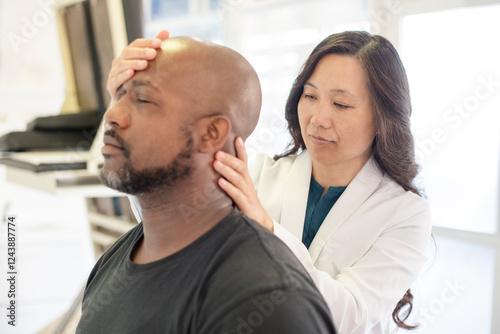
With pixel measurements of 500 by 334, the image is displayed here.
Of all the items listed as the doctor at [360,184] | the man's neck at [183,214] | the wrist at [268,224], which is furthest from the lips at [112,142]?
the doctor at [360,184]

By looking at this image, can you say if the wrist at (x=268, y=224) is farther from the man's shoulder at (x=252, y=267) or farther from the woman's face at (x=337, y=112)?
the woman's face at (x=337, y=112)

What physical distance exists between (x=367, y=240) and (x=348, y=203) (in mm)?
126

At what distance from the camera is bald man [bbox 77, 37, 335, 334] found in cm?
78

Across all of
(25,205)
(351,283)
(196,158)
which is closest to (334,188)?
(351,283)

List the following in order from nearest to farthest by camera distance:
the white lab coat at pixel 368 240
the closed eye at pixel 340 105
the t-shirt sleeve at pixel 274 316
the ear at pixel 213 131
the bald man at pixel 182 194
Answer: the t-shirt sleeve at pixel 274 316 → the bald man at pixel 182 194 → the ear at pixel 213 131 → the white lab coat at pixel 368 240 → the closed eye at pixel 340 105

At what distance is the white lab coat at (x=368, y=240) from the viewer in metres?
1.20

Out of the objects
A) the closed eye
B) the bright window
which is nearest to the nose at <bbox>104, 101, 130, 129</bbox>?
the closed eye

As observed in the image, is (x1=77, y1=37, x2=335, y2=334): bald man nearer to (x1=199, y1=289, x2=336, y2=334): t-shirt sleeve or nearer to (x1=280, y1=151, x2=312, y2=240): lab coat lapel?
(x1=199, y1=289, x2=336, y2=334): t-shirt sleeve

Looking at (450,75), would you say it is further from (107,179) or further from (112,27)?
(107,179)

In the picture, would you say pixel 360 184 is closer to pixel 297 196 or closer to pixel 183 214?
pixel 297 196

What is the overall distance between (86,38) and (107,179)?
1.43 metres

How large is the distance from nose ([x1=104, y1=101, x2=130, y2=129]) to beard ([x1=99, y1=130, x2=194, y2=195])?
0.02m

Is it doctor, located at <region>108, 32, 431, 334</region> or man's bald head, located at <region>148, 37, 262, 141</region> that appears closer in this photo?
man's bald head, located at <region>148, 37, 262, 141</region>

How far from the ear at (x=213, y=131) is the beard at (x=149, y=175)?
30 millimetres
